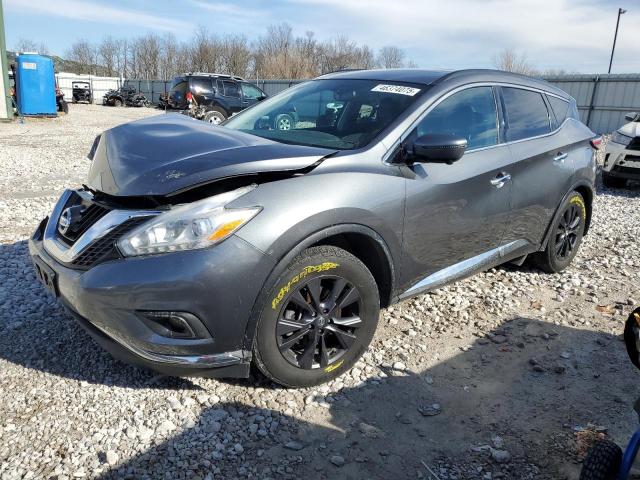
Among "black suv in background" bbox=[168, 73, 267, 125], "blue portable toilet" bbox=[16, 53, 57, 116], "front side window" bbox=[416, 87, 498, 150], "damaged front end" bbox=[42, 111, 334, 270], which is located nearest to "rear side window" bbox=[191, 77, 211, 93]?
"black suv in background" bbox=[168, 73, 267, 125]

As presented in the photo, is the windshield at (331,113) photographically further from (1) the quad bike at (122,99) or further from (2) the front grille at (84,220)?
(1) the quad bike at (122,99)

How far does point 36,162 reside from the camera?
1009 cm

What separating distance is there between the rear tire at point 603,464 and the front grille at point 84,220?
2.41 metres

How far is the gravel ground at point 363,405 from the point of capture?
2.35m

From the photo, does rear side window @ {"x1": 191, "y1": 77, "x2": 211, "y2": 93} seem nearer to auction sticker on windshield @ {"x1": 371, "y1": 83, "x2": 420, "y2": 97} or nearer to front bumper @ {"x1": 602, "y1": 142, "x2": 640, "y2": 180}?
front bumper @ {"x1": 602, "y1": 142, "x2": 640, "y2": 180}

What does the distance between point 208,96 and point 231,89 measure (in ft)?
5.52

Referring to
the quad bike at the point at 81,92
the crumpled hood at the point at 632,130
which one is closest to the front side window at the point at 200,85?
the crumpled hood at the point at 632,130

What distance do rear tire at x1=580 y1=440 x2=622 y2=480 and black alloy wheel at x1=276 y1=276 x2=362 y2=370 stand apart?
1332 mm

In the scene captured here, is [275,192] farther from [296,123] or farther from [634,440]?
[634,440]

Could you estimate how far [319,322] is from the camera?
9.09 feet

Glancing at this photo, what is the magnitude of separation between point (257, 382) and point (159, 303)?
88 cm

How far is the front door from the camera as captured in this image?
3133 millimetres

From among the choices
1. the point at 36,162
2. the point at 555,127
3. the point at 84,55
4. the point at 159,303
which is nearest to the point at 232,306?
the point at 159,303

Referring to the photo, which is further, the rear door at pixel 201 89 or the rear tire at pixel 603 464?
the rear door at pixel 201 89
